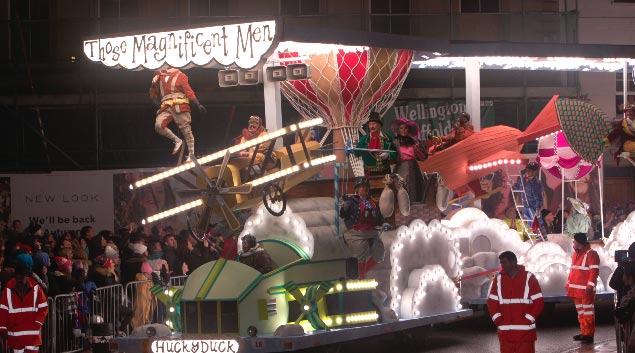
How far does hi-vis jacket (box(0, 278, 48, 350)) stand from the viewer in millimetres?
16078

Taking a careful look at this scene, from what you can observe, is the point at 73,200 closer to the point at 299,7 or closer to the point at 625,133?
the point at 299,7

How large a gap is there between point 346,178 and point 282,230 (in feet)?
5.67

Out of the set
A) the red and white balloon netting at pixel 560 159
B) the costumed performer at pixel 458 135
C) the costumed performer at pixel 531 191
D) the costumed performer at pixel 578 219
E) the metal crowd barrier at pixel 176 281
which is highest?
the costumed performer at pixel 458 135

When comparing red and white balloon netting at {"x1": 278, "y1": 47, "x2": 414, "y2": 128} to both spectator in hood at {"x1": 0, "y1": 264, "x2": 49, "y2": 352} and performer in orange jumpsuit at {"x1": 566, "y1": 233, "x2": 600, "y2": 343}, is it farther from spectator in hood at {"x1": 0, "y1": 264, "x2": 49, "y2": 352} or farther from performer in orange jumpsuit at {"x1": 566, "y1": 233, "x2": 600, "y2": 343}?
spectator in hood at {"x1": 0, "y1": 264, "x2": 49, "y2": 352}

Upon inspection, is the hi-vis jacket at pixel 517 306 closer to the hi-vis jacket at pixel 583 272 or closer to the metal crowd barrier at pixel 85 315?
the hi-vis jacket at pixel 583 272

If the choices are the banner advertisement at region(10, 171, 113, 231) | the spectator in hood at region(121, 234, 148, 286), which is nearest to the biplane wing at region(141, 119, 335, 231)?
the spectator in hood at region(121, 234, 148, 286)

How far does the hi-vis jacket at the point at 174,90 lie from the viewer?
17.9m

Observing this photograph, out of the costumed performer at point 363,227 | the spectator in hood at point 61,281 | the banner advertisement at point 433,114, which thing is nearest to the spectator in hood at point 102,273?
the spectator in hood at point 61,281

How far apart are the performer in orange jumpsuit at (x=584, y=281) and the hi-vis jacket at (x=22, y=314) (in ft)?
24.9

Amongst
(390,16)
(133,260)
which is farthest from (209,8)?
(133,260)

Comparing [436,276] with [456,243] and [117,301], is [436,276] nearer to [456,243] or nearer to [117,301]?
[456,243]

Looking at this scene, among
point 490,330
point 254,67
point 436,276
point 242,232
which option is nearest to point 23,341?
point 242,232

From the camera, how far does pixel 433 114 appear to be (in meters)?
34.4

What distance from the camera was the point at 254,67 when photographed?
17516mm
